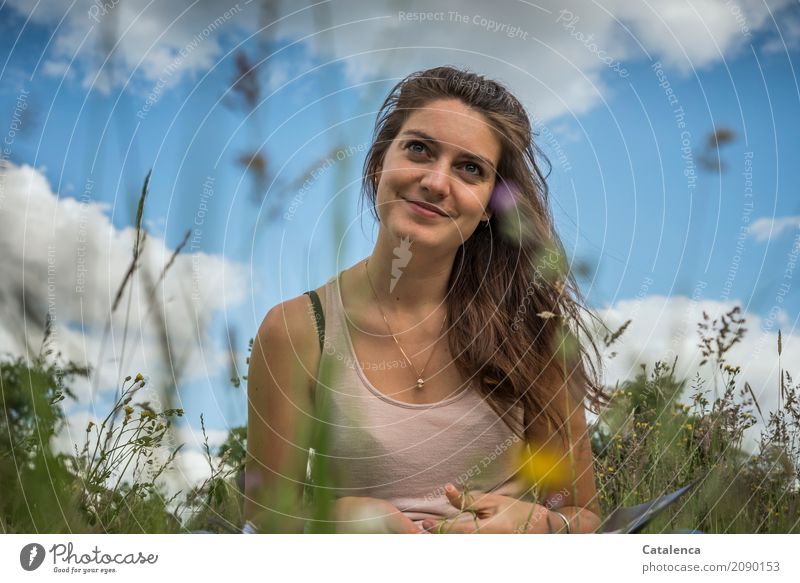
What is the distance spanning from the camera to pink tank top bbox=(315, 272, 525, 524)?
1858 mm

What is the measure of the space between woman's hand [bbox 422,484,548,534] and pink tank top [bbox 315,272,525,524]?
0.08 meters

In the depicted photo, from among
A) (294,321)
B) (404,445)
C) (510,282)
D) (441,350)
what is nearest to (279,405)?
(294,321)

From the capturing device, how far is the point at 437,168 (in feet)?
6.07

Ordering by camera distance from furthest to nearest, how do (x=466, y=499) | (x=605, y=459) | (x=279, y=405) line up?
(x=605, y=459)
(x=279, y=405)
(x=466, y=499)

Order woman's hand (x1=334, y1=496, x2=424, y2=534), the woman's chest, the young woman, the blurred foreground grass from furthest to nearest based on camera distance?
the woman's chest
the young woman
woman's hand (x1=334, y1=496, x2=424, y2=534)
the blurred foreground grass

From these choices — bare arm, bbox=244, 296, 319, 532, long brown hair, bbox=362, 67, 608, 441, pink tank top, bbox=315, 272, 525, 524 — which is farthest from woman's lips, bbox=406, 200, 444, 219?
bare arm, bbox=244, 296, 319, 532

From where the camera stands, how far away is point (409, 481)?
187 centimetres

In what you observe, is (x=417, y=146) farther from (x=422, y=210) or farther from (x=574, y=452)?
(x=574, y=452)

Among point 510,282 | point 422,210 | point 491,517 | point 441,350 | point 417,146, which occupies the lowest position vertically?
point 491,517

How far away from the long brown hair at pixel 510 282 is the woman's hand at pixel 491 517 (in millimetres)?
238

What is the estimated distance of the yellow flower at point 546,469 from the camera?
1.91 metres

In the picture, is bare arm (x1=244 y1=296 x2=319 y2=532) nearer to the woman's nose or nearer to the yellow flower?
the woman's nose

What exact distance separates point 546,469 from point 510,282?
48 cm
